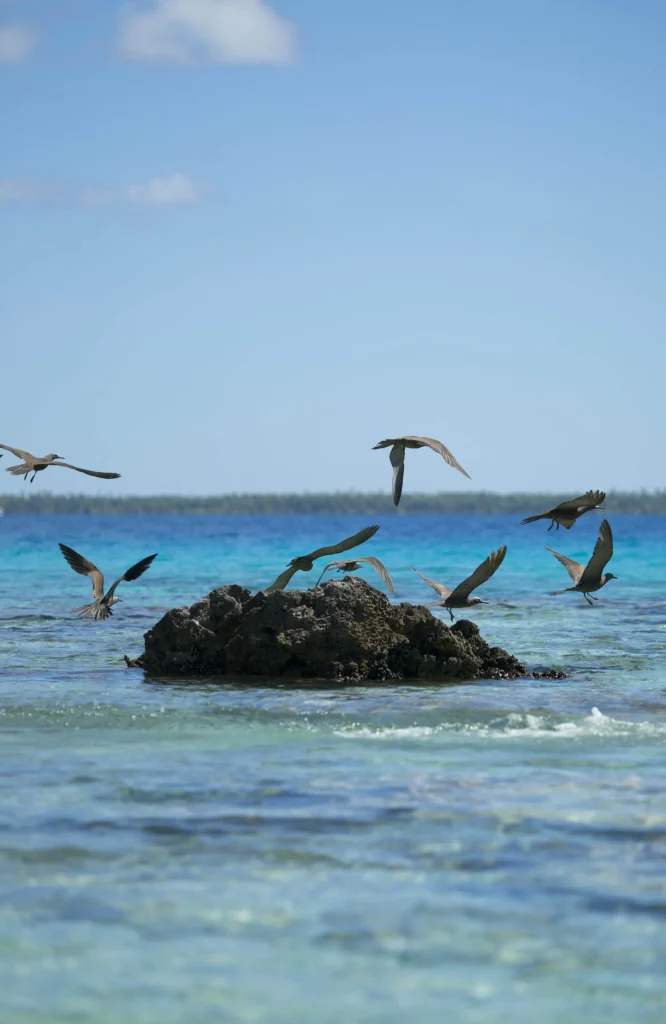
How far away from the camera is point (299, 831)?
27.5 ft

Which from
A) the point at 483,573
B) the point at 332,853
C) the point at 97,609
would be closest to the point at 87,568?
the point at 97,609

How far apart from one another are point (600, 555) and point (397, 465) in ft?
6.89

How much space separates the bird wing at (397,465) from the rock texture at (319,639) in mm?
1258

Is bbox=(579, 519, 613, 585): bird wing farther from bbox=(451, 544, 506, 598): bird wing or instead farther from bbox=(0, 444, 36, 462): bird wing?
bbox=(0, 444, 36, 462): bird wing

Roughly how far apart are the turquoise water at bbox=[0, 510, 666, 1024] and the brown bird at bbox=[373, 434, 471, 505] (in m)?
1.97

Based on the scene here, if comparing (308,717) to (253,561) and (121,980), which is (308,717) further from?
Answer: (253,561)

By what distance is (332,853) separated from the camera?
7.91 meters

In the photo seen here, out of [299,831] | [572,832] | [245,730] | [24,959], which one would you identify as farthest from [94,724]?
[24,959]

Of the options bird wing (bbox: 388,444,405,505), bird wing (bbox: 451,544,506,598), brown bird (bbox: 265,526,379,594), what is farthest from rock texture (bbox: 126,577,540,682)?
bird wing (bbox: 388,444,405,505)

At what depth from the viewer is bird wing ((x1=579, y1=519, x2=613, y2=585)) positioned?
1359cm

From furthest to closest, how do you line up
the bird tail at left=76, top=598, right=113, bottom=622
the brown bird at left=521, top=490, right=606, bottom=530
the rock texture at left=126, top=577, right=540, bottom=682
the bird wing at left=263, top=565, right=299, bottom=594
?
the bird tail at left=76, top=598, right=113, bottom=622, the bird wing at left=263, top=565, right=299, bottom=594, the rock texture at left=126, top=577, right=540, bottom=682, the brown bird at left=521, top=490, right=606, bottom=530

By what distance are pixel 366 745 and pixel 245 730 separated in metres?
1.19

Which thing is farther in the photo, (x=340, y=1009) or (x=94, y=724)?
(x=94, y=724)

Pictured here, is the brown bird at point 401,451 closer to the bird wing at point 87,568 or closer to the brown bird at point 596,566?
the brown bird at point 596,566
